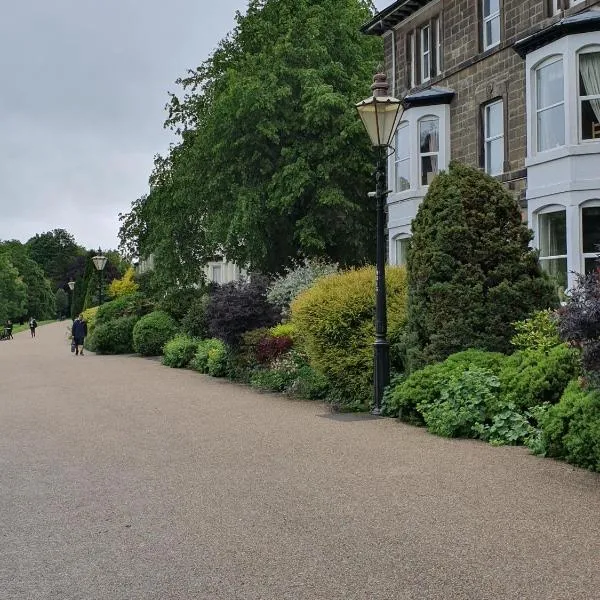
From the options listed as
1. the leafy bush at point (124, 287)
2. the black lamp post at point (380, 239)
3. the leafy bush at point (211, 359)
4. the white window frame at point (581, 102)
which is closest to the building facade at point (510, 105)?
the white window frame at point (581, 102)

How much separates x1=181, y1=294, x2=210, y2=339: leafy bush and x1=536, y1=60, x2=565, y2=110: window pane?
11.3 metres

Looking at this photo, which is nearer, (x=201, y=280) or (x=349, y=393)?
(x=349, y=393)

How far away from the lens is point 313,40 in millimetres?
26234

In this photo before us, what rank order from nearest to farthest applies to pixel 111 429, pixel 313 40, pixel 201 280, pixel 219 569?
pixel 219 569 < pixel 111 429 < pixel 313 40 < pixel 201 280

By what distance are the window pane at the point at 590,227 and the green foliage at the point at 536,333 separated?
23.6 feet

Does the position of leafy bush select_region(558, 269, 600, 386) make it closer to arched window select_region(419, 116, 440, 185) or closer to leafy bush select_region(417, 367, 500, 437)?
leafy bush select_region(417, 367, 500, 437)

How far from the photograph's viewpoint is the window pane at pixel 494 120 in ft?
66.3

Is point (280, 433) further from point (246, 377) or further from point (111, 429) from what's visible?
point (246, 377)

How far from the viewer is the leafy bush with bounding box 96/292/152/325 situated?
3136 cm

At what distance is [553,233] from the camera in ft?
59.6

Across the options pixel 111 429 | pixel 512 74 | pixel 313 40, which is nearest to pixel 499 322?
pixel 111 429

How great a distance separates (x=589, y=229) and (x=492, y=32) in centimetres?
658

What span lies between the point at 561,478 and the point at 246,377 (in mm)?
10384

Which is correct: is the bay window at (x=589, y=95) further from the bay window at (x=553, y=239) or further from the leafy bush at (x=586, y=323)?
the leafy bush at (x=586, y=323)
